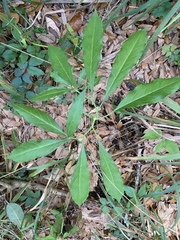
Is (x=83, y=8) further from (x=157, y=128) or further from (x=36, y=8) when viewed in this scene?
(x=157, y=128)

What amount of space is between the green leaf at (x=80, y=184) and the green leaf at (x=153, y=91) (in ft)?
0.79

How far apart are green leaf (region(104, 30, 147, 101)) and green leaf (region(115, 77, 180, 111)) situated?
65mm

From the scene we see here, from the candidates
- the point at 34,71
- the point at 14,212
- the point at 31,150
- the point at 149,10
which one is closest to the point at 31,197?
the point at 14,212

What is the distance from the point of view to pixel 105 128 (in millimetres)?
1271

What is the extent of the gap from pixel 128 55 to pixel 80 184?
1.34ft

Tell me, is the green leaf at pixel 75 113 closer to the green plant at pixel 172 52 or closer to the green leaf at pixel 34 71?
the green leaf at pixel 34 71

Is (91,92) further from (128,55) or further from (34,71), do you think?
(34,71)

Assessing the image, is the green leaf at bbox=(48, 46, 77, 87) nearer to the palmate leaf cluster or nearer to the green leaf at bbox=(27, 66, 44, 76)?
the palmate leaf cluster

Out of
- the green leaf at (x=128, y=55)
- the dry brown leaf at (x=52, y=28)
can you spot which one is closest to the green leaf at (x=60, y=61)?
the green leaf at (x=128, y=55)

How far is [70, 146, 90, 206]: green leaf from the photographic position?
Result: 899 mm

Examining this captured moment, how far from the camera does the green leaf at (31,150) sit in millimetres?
906

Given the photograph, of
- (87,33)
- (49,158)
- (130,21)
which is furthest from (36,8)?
(49,158)

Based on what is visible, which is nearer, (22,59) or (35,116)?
(35,116)

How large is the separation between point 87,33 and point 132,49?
0.13 meters
